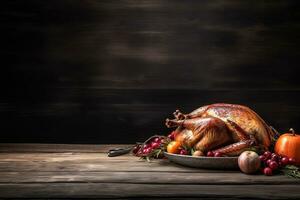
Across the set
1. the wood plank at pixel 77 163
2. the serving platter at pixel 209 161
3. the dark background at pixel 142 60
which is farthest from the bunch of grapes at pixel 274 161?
the dark background at pixel 142 60

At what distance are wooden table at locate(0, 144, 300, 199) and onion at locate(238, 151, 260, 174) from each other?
0.13 feet

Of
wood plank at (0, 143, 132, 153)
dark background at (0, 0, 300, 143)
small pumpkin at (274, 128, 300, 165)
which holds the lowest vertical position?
wood plank at (0, 143, 132, 153)

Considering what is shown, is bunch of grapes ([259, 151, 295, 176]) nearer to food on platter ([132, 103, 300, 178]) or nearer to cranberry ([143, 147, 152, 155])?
food on platter ([132, 103, 300, 178])

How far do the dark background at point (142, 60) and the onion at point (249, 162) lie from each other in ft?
3.16

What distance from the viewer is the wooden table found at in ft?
4.53

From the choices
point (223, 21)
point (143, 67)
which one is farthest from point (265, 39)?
point (143, 67)

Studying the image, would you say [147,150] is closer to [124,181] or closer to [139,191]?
[124,181]

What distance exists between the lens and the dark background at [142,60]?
8.47 feet

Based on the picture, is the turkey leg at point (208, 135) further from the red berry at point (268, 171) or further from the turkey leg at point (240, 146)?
the red berry at point (268, 171)

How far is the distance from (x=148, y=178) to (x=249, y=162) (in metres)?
0.47

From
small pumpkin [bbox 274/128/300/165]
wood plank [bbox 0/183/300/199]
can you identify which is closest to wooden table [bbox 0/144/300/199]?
wood plank [bbox 0/183/300/199]

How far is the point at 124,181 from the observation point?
1536 mm

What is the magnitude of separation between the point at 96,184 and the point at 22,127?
136 centimetres

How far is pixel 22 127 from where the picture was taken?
264 centimetres
